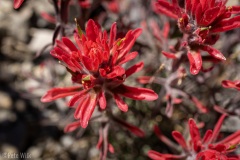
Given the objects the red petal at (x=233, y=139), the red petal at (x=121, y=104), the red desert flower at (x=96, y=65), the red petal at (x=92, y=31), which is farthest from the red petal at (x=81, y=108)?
the red petal at (x=233, y=139)

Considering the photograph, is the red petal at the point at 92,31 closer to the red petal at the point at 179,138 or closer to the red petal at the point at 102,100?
the red petal at the point at 102,100

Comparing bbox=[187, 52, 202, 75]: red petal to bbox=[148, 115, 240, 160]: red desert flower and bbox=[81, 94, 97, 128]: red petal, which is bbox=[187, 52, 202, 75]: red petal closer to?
bbox=[148, 115, 240, 160]: red desert flower

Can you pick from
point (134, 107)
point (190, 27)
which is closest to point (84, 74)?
point (190, 27)

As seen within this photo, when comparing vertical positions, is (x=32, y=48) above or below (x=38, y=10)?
below

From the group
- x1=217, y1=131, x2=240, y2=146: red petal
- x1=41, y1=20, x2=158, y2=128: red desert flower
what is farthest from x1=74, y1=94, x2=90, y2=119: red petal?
x1=217, y1=131, x2=240, y2=146: red petal

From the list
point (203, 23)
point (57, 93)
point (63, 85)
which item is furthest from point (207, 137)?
point (63, 85)

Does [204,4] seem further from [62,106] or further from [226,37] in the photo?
[62,106]

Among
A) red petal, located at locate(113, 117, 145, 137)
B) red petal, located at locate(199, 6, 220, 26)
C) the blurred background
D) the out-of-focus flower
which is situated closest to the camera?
red petal, located at locate(199, 6, 220, 26)
